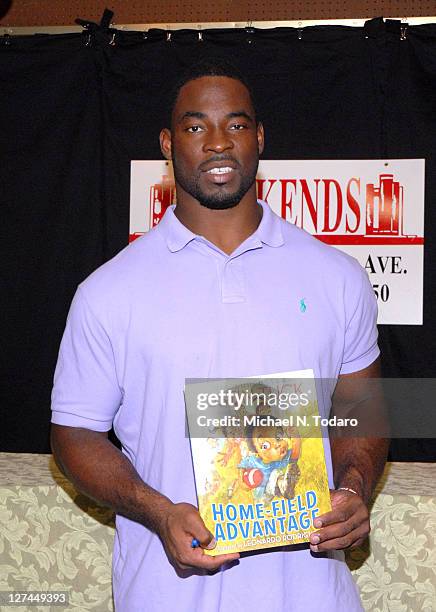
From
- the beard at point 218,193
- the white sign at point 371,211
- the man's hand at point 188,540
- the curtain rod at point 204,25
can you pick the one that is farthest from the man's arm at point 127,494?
the curtain rod at point 204,25

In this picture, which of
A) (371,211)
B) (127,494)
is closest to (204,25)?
(371,211)

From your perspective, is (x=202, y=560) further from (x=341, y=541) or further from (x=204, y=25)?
(x=204, y=25)

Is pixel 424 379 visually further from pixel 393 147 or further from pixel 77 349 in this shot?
pixel 77 349

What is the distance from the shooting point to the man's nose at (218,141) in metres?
1.57

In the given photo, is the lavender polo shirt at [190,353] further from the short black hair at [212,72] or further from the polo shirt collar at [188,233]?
the short black hair at [212,72]

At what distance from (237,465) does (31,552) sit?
2.51 feet

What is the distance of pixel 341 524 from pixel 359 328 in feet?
1.22

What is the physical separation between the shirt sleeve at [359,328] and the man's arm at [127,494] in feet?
1.43

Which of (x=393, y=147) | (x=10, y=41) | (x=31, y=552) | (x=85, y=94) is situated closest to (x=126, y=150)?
(x=85, y=94)

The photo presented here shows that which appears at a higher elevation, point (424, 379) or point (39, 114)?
point (39, 114)

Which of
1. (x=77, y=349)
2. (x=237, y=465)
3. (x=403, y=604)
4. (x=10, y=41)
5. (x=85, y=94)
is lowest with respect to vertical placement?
(x=403, y=604)

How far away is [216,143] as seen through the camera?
158 cm

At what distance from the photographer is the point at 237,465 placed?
1.36 meters

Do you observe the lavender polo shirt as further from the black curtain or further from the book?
the black curtain
